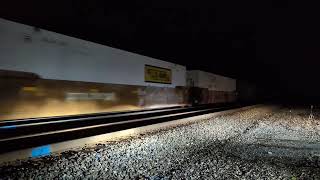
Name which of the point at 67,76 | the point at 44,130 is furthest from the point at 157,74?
the point at 44,130

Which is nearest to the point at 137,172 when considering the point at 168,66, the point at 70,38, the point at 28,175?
the point at 28,175

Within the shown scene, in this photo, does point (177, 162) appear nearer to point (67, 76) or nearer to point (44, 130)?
point (44, 130)

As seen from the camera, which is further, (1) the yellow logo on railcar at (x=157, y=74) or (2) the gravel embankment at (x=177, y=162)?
(1) the yellow logo on railcar at (x=157, y=74)

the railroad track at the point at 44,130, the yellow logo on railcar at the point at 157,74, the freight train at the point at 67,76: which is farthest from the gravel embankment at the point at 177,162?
the yellow logo on railcar at the point at 157,74

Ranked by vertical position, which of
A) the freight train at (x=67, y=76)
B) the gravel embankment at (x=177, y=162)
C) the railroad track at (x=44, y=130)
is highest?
the freight train at (x=67, y=76)

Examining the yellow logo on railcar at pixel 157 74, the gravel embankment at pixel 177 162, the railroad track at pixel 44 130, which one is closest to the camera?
the gravel embankment at pixel 177 162

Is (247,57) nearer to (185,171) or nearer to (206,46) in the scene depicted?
(206,46)

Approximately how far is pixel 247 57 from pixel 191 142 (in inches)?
2661

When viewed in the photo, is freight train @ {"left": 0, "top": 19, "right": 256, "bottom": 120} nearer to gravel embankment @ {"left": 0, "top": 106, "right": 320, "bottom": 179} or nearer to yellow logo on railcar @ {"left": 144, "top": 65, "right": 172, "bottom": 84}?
yellow logo on railcar @ {"left": 144, "top": 65, "right": 172, "bottom": 84}

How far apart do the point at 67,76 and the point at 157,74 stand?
31.1ft

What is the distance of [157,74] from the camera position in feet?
71.7

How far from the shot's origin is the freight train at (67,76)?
11.0 meters

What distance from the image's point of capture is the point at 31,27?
11.9m

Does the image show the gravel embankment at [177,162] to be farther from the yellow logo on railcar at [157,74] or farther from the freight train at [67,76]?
the yellow logo on railcar at [157,74]
